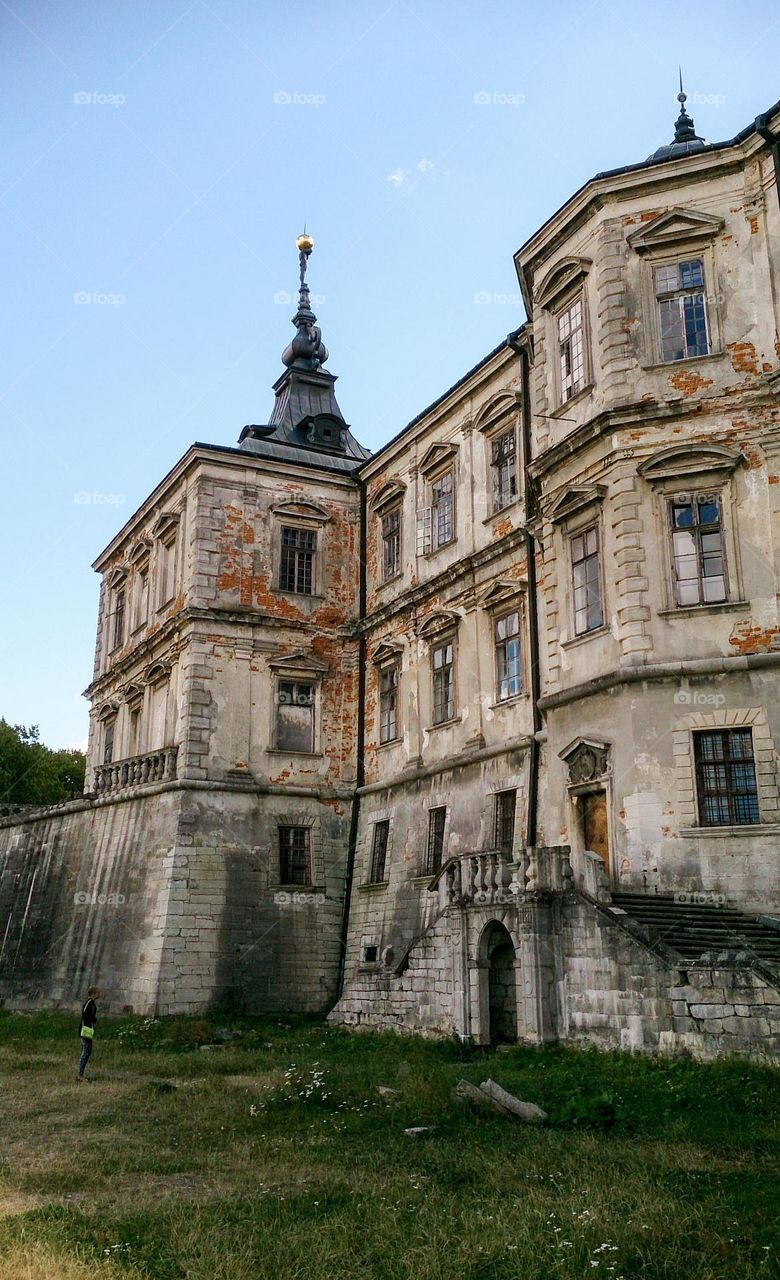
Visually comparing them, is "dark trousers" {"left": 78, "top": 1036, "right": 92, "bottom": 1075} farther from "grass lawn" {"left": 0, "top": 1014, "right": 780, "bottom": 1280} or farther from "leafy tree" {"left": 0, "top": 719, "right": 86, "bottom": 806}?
"leafy tree" {"left": 0, "top": 719, "right": 86, "bottom": 806}

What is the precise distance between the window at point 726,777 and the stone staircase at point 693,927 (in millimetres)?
1448

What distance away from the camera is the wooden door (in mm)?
19016

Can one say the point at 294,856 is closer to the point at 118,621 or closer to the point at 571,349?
the point at 118,621

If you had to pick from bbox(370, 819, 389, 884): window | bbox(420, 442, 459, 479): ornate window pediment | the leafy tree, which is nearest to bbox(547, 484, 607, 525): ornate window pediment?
bbox(420, 442, 459, 479): ornate window pediment

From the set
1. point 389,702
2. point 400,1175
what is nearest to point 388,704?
point 389,702

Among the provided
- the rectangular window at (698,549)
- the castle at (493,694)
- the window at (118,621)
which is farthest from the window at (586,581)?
the window at (118,621)

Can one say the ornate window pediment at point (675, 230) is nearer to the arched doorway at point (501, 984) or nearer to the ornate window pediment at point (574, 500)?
the ornate window pediment at point (574, 500)

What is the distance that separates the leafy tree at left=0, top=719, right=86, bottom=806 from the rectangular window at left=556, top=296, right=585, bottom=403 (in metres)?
36.8

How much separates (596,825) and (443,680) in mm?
7843

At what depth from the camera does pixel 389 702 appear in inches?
1136

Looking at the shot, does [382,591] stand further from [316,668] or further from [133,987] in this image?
[133,987]

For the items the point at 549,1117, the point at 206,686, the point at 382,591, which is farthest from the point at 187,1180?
the point at 382,591

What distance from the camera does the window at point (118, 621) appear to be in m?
36.3

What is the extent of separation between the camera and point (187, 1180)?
1001cm
